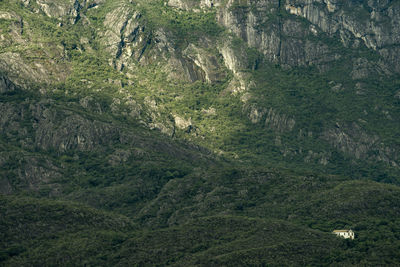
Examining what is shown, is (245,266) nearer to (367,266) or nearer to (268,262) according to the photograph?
(268,262)

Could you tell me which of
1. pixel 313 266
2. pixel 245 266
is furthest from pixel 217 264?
pixel 313 266

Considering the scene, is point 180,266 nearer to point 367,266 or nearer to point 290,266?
point 290,266

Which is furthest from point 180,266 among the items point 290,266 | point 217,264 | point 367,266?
point 367,266

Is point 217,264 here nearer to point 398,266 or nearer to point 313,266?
point 313,266

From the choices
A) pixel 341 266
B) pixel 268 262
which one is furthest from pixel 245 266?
pixel 341 266

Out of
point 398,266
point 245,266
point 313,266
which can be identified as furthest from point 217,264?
point 398,266

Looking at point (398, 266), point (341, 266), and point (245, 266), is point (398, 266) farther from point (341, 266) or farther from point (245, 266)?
point (245, 266)
